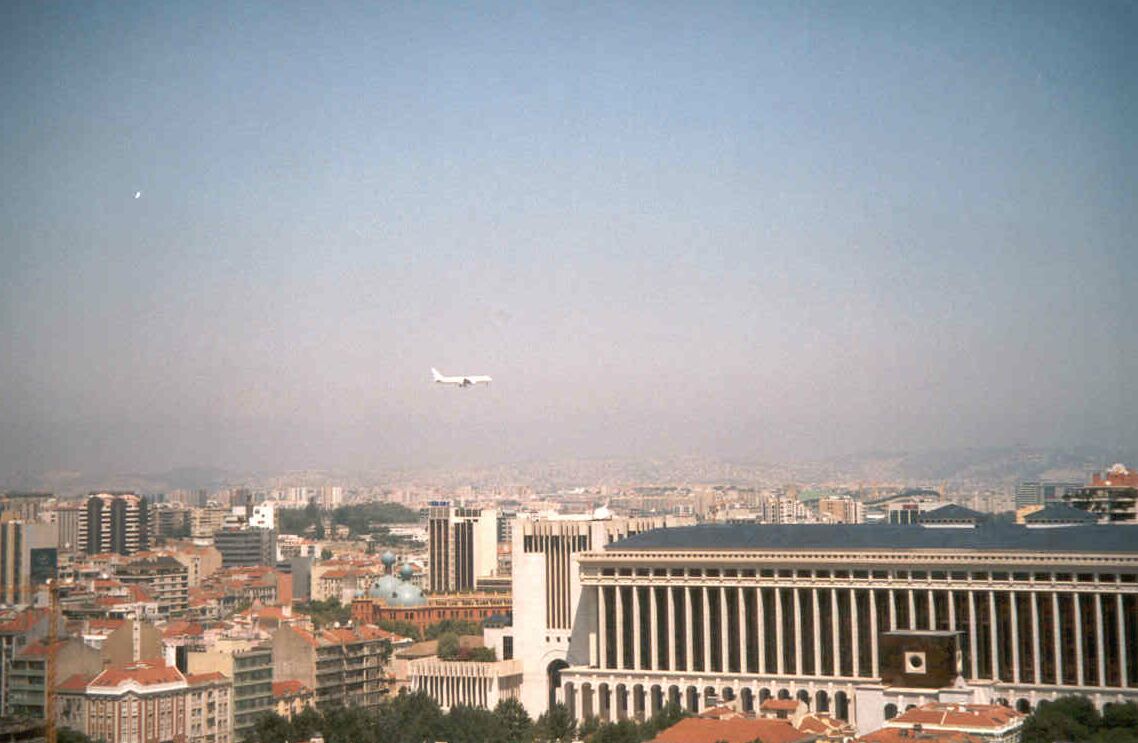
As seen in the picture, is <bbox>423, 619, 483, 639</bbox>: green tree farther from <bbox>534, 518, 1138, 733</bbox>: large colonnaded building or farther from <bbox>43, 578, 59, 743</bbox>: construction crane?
<bbox>43, 578, 59, 743</bbox>: construction crane

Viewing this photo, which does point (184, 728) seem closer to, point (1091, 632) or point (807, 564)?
point (807, 564)

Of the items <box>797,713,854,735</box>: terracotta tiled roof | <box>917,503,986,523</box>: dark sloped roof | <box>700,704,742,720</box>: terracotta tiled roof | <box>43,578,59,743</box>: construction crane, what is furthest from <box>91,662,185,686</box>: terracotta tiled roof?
<box>917,503,986,523</box>: dark sloped roof

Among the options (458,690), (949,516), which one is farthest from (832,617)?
(949,516)

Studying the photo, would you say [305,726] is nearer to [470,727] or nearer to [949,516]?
[470,727]

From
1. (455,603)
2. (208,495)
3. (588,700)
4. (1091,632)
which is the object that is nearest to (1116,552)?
(1091,632)

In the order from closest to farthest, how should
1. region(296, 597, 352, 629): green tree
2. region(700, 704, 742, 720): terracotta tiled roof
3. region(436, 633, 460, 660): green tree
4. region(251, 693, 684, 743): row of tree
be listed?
region(700, 704, 742, 720): terracotta tiled roof
region(251, 693, 684, 743): row of tree
region(436, 633, 460, 660): green tree
region(296, 597, 352, 629): green tree

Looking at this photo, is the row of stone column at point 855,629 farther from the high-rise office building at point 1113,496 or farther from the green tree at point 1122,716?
the high-rise office building at point 1113,496
